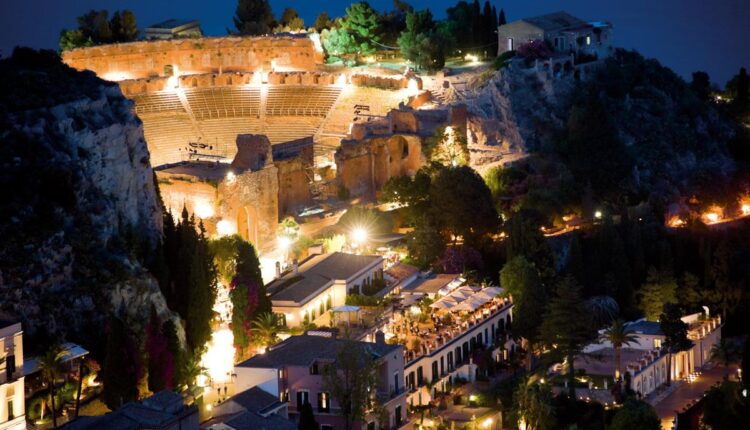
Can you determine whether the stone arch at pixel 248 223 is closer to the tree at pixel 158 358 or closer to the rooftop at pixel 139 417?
the tree at pixel 158 358

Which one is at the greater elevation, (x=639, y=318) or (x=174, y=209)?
(x=174, y=209)

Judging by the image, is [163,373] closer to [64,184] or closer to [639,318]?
[64,184]

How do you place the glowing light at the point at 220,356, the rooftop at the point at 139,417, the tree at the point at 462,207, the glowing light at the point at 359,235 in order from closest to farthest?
the rooftop at the point at 139,417
the glowing light at the point at 220,356
the glowing light at the point at 359,235
the tree at the point at 462,207

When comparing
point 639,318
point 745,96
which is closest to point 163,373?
point 639,318

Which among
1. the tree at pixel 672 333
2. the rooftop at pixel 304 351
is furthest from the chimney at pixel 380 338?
the tree at pixel 672 333

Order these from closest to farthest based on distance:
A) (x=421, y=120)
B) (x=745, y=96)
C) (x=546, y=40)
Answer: (x=421, y=120) → (x=546, y=40) → (x=745, y=96)

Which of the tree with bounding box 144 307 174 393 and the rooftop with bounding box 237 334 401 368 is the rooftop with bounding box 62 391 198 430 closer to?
the tree with bounding box 144 307 174 393
